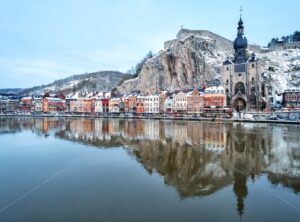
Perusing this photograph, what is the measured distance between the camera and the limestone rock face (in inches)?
3374

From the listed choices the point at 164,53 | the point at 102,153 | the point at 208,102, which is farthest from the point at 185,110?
the point at 102,153

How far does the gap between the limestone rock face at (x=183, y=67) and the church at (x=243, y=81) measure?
1326 centimetres

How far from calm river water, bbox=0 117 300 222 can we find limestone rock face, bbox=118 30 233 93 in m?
62.3

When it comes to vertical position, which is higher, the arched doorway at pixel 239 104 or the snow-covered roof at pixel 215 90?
the snow-covered roof at pixel 215 90

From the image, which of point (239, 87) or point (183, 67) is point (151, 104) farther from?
point (239, 87)

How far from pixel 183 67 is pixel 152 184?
74.7m

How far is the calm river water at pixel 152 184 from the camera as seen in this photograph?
1057cm

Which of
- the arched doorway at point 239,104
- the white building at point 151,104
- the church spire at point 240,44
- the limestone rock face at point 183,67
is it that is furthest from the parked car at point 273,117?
the white building at point 151,104

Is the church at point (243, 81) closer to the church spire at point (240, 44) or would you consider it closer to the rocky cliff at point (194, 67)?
the church spire at point (240, 44)

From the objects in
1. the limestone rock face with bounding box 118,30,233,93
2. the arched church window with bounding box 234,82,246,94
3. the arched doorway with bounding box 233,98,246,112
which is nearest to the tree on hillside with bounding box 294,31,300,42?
the limestone rock face with bounding box 118,30,233,93

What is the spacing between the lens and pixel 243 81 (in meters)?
69.9

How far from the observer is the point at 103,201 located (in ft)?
38.7

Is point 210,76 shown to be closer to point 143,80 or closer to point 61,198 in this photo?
point 143,80

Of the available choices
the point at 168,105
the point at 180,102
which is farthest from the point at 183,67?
the point at 180,102
